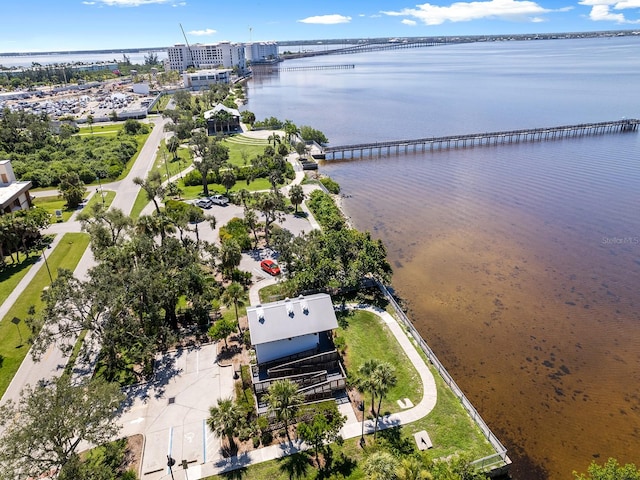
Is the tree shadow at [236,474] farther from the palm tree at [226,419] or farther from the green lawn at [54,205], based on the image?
the green lawn at [54,205]

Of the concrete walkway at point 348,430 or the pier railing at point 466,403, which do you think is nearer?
the concrete walkway at point 348,430

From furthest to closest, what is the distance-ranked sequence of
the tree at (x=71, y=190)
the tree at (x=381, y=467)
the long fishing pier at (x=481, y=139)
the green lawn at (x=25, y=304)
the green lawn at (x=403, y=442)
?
1. the long fishing pier at (x=481, y=139)
2. the tree at (x=71, y=190)
3. the green lawn at (x=25, y=304)
4. the green lawn at (x=403, y=442)
5. the tree at (x=381, y=467)

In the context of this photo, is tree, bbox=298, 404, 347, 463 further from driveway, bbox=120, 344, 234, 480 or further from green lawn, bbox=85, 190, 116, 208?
green lawn, bbox=85, 190, 116, 208

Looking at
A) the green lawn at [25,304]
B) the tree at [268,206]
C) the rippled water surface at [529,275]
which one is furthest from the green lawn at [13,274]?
the rippled water surface at [529,275]

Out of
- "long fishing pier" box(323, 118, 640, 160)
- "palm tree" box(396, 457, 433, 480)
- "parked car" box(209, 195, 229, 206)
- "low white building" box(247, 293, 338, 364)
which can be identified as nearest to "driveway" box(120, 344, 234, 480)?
"low white building" box(247, 293, 338, 364)

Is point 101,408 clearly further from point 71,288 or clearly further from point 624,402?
point 624,402

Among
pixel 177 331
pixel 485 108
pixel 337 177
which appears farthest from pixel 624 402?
pixel 485 108
